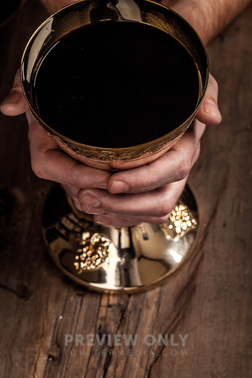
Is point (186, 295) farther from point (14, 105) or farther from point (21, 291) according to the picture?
point (14, 105)

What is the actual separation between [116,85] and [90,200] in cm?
15

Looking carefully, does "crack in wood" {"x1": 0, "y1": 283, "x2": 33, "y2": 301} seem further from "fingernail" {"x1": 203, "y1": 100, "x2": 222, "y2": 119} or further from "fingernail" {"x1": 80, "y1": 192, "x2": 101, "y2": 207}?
"fingernail" {"x1": 203, "y1": 100, "x2": 222, "y2": 119}

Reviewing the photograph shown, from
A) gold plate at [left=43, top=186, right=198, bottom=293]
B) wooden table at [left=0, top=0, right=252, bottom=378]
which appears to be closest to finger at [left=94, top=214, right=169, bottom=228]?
gold plate at [left=43, top=186, right=198, bottom=293]

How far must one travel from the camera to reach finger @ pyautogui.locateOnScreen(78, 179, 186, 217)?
16.6 inches

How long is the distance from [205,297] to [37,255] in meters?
0.28

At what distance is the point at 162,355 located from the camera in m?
0.53

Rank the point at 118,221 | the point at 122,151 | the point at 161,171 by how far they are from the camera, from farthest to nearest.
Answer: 1. the point at 118,221
2. the point at 161,171
3. the point at 122,151

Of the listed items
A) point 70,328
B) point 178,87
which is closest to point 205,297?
point 70,328

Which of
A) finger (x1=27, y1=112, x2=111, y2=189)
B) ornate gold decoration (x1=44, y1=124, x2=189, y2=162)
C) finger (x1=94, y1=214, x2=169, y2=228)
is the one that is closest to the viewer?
ornate gold decoration (x1=44, y1=124, x2=189, y2=162)

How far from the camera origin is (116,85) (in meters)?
0.34

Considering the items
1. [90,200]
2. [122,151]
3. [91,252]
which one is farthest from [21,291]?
[122,151]

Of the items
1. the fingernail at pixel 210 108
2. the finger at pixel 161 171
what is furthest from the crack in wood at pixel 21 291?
the fingernail at pixel 210 108

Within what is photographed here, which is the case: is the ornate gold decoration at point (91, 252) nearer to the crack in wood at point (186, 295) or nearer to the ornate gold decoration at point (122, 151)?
the crack in wood at point (186, 295)

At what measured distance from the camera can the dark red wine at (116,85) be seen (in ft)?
1.04
